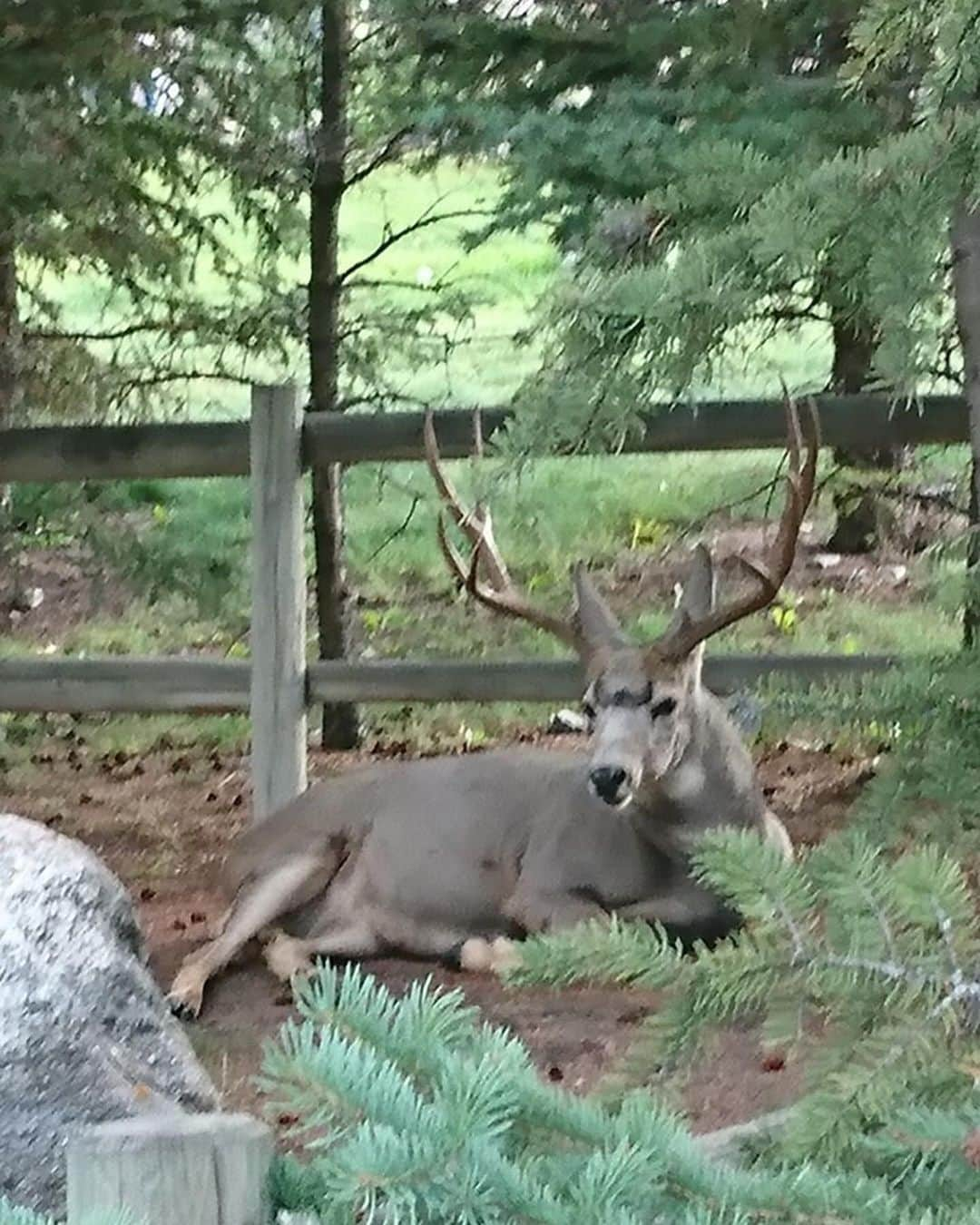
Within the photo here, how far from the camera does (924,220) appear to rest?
89.0 inches

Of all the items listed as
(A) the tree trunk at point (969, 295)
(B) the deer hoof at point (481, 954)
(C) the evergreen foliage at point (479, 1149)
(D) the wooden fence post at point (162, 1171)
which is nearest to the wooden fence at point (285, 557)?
(B) the deer hoof at point (481, 954)

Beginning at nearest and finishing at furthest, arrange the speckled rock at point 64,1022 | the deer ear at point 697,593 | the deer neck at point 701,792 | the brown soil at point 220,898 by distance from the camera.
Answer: the speckled rock at point 64,1022 → the brown soil at point 220,898 → the deer ear at point 697,593 → the deer neck at point 701,792

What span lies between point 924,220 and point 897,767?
2.39ft

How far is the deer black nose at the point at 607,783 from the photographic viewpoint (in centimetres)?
466

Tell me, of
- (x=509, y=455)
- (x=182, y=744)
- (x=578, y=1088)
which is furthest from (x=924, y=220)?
(x=182, y=744)

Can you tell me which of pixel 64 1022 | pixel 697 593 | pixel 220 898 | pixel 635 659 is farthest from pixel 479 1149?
pixel 220 898

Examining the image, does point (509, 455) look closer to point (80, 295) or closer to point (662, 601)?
point (662, 601)

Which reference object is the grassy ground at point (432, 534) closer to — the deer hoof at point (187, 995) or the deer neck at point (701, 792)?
the deer neck at point (701, 792)

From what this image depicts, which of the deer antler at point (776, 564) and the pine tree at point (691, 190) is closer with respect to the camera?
the pine tree at point (691, 190)

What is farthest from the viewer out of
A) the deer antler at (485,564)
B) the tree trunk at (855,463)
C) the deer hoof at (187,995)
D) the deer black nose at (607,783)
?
the tree trunk at (855,463)

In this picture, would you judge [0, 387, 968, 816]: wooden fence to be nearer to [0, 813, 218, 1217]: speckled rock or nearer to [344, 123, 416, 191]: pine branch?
[344, 123, 416, 191]: pine branch

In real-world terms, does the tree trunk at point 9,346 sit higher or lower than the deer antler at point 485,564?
higher

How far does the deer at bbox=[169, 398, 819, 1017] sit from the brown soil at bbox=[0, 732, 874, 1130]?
0.42 feet

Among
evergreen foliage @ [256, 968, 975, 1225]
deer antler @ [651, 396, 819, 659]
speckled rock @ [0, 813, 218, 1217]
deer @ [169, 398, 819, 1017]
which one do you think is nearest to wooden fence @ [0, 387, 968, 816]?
deer @ [169, 398, 819, 1017]
